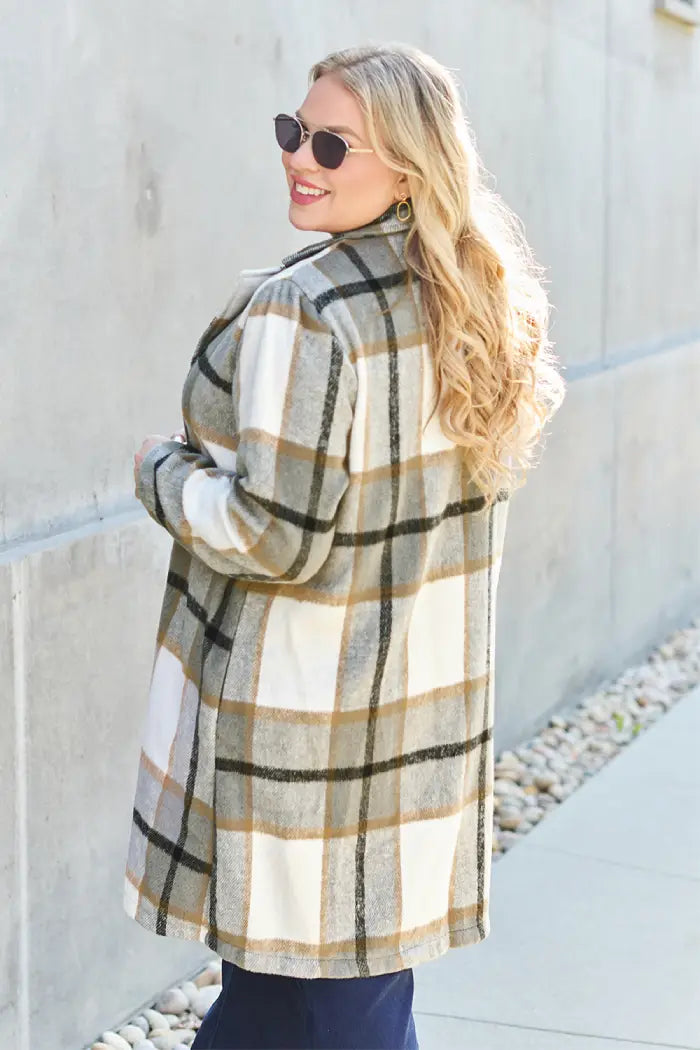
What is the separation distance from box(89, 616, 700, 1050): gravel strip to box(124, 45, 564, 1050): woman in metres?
1.17

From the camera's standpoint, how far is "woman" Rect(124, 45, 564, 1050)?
2088 millimetres

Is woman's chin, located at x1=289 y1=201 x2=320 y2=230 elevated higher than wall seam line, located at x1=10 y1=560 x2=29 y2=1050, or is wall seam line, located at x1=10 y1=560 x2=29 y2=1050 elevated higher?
woman's chin, located at x1=289 y1=201 x2=320 y2=230

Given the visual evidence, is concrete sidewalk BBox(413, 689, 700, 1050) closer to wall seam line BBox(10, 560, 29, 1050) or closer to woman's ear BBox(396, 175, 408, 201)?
wall seam line BBox(10, 560, 29, 1050)

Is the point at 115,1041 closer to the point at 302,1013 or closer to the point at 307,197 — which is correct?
the point at 302,1013

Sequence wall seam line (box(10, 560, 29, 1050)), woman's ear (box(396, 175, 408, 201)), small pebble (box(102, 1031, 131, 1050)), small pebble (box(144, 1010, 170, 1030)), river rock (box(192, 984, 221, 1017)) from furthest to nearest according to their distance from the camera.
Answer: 1. river rock (box(192, 984, 221, 1017))
2. small pebble (box(144, 1010, 170, 1030))
3. small pebble (box(102, 1031, 131, 1050))
4. wall seam line (box(10, 560, 29, 1050))
5. woman's ear (box(396, 175, 408, 201))

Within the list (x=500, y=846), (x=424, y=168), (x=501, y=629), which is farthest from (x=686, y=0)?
(x=424, y=168)

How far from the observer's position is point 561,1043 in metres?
3.40

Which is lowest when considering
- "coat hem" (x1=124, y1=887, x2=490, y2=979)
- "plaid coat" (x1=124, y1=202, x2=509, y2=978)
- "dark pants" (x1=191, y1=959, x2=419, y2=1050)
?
"dark pants" (x1=191, y1=959, x2=419, y2=1050)

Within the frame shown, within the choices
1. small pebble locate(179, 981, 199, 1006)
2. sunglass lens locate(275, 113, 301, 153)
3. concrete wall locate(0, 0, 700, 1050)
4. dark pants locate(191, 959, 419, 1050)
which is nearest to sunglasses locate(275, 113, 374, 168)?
sunglass lens locate(275, 113, 301, 153)

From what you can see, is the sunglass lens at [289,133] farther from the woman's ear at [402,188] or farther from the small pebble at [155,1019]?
the small pebble at [155,1019]

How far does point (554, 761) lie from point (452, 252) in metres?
3.43

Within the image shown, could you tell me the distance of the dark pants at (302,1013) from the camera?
2277 millimetres

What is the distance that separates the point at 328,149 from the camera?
2.15 meters

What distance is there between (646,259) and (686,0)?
3.80 ft
